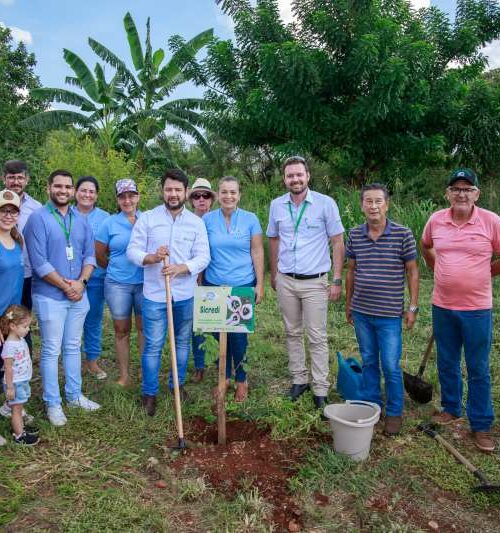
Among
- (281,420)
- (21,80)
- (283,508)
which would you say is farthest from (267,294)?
(21,80)

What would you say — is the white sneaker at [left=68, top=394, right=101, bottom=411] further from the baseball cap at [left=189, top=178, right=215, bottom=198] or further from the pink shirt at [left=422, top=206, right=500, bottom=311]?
the pink shirt at [left=422, top=206, right=500, bottom=311]

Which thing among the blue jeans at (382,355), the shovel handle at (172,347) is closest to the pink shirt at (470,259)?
the blue jeans at (382,355)

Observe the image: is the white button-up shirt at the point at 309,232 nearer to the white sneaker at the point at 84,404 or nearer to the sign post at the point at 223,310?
the sign post at the point at 223,310

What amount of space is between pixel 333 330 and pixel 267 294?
218 cm

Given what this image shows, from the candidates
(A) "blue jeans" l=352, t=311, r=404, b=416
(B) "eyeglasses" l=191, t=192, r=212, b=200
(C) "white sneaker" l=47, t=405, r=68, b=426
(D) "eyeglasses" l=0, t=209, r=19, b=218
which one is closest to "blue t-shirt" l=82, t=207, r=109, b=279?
(B) "eyeglasses" l=191, t=192, r=212, b=200

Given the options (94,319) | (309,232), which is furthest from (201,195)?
(94,319)

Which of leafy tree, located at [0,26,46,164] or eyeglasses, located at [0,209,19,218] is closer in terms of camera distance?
eyeglasses, located at [0,209,19,218]

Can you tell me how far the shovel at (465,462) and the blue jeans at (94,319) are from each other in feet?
10.0

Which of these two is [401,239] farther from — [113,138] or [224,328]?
[113,138]

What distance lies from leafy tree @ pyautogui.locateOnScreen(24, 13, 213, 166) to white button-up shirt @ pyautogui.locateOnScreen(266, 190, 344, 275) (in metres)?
13.2

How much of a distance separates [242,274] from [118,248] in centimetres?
114

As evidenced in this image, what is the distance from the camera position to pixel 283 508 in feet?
9.13

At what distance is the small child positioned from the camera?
3.31 meters

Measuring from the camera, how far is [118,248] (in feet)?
13.8
